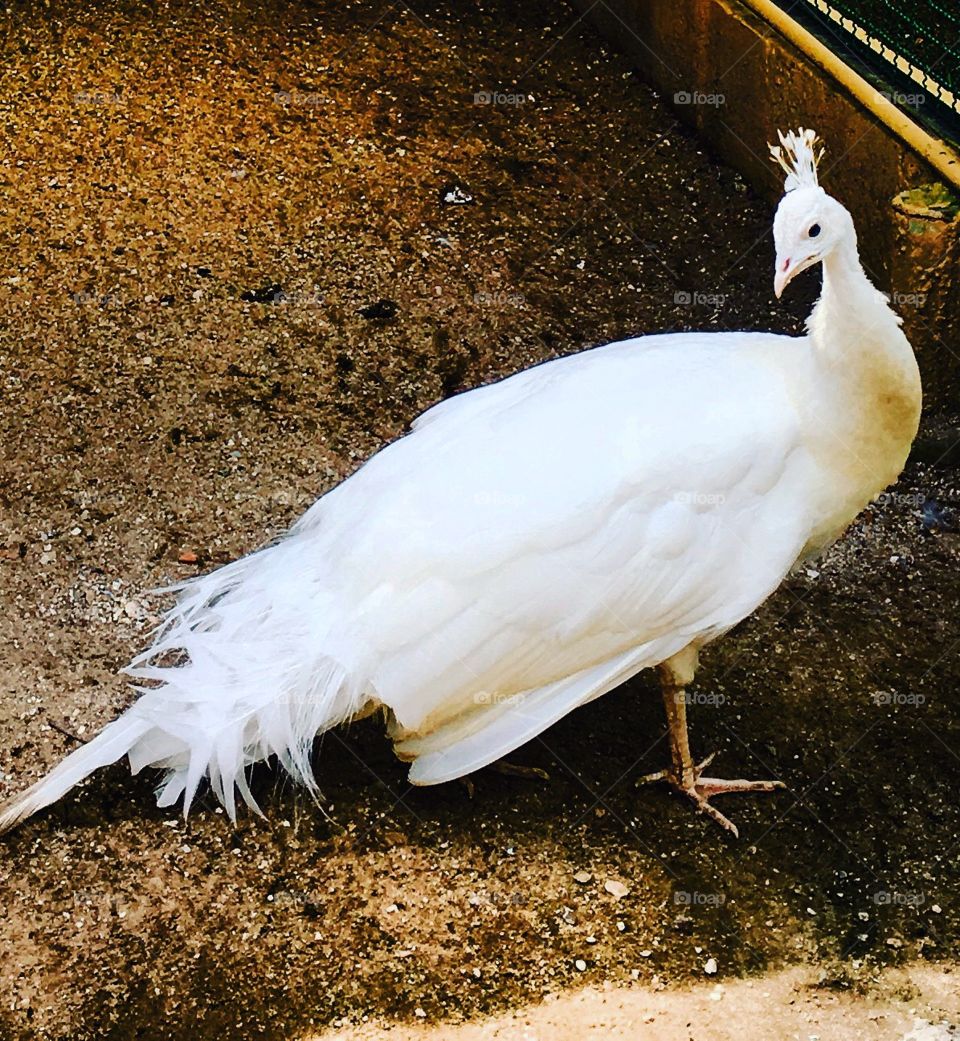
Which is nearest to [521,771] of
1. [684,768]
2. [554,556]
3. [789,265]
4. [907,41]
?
[684,768]

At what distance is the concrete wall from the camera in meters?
4.83

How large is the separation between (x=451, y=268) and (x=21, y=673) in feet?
7.83

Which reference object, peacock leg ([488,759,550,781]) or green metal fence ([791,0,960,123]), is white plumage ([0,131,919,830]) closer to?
peacock leg ([488,759,550,781])

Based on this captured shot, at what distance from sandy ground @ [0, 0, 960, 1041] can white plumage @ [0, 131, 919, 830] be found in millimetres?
328

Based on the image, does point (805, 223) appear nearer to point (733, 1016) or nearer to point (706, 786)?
point (706, 786)

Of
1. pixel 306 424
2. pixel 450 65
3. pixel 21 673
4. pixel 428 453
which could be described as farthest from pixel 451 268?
pixel 21 673

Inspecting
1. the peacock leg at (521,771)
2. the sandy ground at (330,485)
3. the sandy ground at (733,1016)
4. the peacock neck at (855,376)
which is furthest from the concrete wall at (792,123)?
the sandy ground at (733,1016)

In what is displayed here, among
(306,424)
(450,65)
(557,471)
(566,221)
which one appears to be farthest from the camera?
(450,65)

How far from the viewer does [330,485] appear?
16.2ft

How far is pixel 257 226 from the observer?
19.3 ft

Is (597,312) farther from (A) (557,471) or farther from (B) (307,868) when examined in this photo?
(B) (307,868)

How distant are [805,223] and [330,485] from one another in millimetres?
2022

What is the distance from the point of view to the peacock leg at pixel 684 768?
3958 mm

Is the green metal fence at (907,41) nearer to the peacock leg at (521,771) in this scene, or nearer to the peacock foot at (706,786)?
the peacock foot at (706,786)
